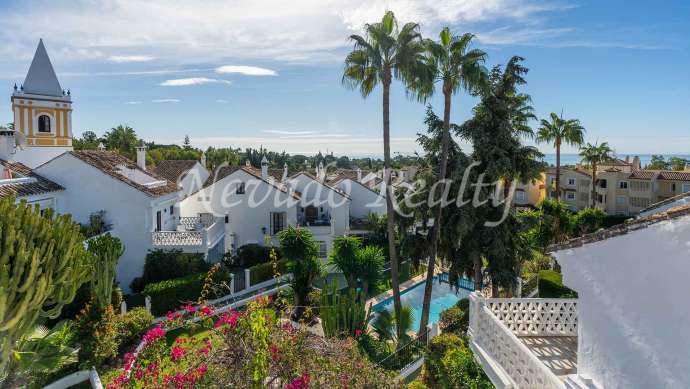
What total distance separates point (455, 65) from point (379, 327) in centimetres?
1222

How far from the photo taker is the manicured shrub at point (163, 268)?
79.5 ft

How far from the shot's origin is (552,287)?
24.8 meters

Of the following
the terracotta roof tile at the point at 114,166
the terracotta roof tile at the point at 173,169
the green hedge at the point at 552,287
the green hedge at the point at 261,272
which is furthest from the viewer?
the terracotta roof tile at the point at 173,169

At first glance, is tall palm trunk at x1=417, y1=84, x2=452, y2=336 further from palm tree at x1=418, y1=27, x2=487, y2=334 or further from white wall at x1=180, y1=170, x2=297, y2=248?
white wall at x1=180, y1=170, x2=297, y2=248

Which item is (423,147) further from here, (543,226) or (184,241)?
(543,226)

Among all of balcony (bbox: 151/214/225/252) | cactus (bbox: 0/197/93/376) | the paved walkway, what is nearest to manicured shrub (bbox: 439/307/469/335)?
the paved walkway

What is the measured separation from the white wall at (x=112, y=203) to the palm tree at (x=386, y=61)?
13.5 metres

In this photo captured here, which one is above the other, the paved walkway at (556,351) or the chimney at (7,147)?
the chimney at (7,147)

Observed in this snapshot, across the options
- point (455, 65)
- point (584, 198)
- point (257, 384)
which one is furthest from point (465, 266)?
point (584, 198)

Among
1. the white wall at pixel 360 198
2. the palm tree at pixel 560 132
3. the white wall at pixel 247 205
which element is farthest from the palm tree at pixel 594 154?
the white wall at pixel 247 205

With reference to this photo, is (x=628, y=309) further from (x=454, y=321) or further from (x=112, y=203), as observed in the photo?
(x=112, y=203)

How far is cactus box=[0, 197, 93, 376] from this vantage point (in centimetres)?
1043

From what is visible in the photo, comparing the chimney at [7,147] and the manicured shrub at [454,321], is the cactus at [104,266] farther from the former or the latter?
the manicured shrub at [454,321]

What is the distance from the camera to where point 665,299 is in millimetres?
6379
